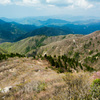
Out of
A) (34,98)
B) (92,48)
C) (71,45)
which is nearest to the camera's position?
(34,98)

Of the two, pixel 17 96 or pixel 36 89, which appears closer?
pixel 17 96

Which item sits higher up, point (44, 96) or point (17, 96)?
point (44, 96)

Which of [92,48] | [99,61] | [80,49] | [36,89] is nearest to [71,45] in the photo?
[80,49]

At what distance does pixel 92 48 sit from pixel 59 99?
188m

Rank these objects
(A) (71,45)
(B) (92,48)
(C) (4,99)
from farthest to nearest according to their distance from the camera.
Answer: (A) (71,45), (B) (92,48), (C) (4,99)

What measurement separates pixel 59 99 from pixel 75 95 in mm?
1571

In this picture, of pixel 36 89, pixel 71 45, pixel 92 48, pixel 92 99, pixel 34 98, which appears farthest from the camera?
pixel 71 45

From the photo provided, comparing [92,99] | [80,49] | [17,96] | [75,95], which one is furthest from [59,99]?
[80,49]

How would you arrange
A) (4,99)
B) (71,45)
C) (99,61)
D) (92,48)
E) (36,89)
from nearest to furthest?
(4,99)
(36,89)
(99,61)
(92,48)
(71,45)

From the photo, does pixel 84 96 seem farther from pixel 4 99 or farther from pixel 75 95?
pixel 4 99

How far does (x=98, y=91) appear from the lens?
756 cm

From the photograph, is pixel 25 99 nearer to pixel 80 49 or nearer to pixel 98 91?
pixel 98 91

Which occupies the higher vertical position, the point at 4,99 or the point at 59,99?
the point at 59,99

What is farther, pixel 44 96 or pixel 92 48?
pixel 92 48
